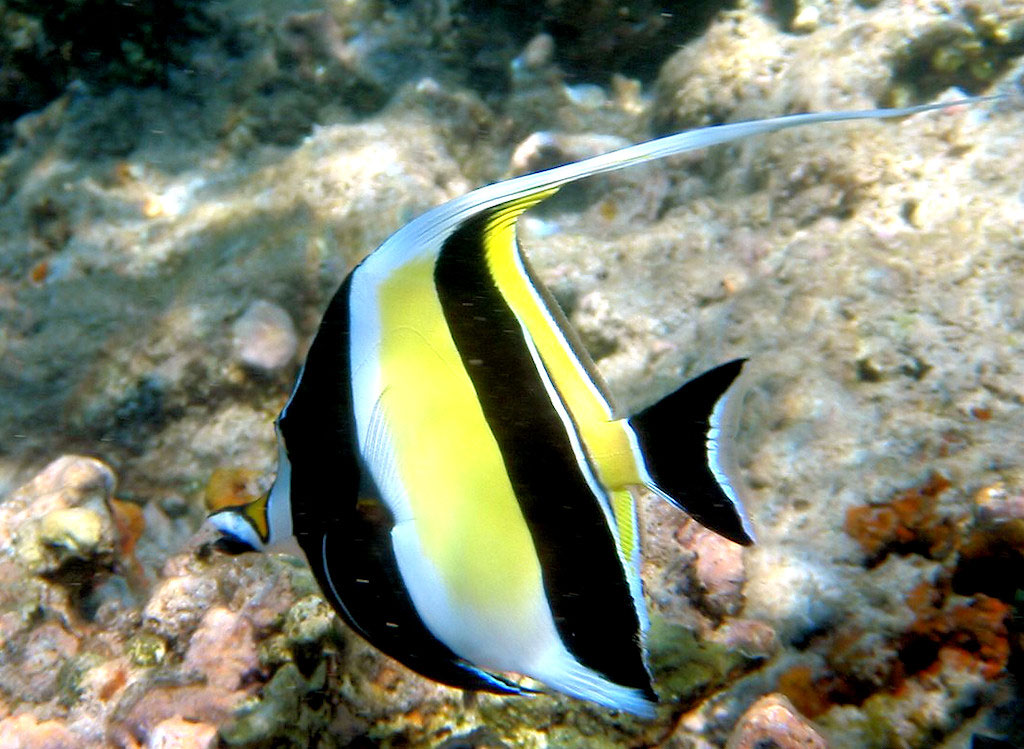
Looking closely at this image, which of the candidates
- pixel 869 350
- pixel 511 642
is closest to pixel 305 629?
pixel 511 642

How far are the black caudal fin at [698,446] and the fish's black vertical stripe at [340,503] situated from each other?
376mm

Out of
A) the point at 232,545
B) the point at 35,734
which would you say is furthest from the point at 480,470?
the point at 35,734

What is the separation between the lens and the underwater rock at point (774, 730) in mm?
1495

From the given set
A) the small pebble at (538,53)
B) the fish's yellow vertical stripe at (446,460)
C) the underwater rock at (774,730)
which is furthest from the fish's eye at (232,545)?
the small pebble at (538,53)

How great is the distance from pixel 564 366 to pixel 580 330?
2474mm

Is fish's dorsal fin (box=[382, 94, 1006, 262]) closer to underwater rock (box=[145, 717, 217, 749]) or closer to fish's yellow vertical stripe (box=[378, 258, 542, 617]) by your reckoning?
fish's yellow vertical stripe (box=[378, 258, 542, 617])

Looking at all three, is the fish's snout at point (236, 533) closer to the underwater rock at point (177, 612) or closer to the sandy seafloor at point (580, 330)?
the sandy seafloor at point (580, 330)

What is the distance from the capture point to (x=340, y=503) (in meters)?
0.91

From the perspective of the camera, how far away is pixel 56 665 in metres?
2.33

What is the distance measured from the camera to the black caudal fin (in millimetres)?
860

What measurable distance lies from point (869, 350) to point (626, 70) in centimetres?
350

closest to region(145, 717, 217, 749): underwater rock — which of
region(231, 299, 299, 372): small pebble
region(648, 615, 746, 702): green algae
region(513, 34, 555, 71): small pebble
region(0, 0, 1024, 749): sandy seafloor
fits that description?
region(0, 0, 1024, 749): sandy seafloor

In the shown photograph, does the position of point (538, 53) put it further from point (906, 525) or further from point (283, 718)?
point (283, 718)

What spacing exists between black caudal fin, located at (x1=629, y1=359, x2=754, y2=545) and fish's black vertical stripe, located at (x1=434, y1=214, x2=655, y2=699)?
0.11 m
